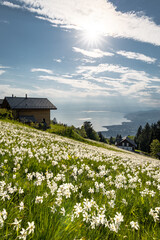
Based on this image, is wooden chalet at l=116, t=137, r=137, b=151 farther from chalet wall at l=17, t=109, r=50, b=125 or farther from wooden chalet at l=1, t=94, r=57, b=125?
wooden chalet at l=1, t=94, r=57, b=125

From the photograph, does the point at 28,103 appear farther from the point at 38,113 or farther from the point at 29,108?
the point at 38,113

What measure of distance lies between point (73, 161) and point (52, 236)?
15.2 feet

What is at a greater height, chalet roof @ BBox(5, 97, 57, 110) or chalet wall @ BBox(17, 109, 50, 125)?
chalet roof @ BBox(5, 97, 57, 110)

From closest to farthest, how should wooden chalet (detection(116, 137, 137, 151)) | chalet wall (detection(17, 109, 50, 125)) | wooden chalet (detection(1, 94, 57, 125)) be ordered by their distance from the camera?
1. wooden chalet (detection(1, 94, 57, 125))
2. chalet wall (detection(17, 109, 50, 125))
3. wooden chalet (detection(116, 137, 137, 151))

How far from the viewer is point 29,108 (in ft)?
222

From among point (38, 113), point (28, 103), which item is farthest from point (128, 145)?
point (28, 103)

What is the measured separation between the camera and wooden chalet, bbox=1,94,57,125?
2569 inches

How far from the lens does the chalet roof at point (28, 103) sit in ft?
217

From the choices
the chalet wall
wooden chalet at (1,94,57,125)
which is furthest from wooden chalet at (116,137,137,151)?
wooden chalet at (1,94,57,125)

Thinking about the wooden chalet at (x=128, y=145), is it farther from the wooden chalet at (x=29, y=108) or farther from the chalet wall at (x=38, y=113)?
the wooden chalet at (x=29, y=108)

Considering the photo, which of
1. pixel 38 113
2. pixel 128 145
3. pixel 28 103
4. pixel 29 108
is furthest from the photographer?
pixel 128 145

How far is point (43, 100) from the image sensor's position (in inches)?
2985

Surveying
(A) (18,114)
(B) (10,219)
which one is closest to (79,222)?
(B) (10,219)

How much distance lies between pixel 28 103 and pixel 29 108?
11.3 ft
